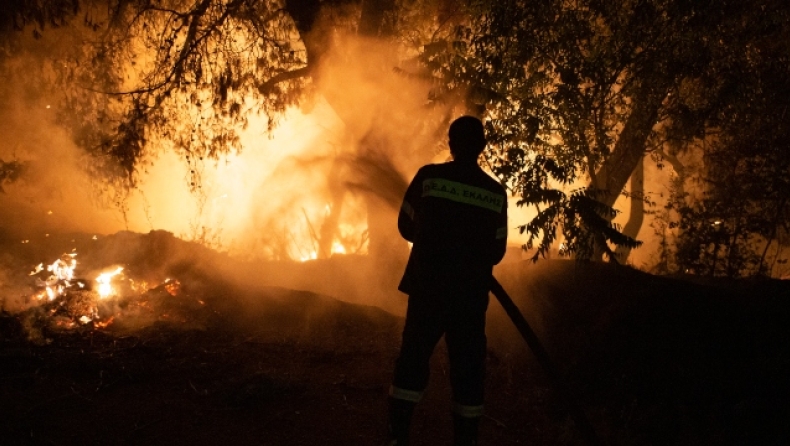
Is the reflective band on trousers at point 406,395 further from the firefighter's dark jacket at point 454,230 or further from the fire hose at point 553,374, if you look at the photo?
the fire hose at point 553,374

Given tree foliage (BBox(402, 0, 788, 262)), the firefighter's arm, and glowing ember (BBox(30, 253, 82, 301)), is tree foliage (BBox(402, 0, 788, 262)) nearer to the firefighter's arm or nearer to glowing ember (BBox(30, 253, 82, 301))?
the firefighter's arm

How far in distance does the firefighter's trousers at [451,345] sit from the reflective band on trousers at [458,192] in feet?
1.83

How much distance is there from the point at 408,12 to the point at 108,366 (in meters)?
6.16

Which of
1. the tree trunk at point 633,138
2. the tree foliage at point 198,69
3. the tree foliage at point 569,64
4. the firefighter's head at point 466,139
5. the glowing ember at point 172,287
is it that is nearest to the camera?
the firefighter's head at point 466,139

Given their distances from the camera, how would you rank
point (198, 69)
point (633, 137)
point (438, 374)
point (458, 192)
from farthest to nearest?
1. point (633, 137)
2. point (198, 69)
3. point (438, 374)
4. point (458, 192)

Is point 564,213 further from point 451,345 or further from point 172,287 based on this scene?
point 172,287

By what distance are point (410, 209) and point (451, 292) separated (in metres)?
0.61

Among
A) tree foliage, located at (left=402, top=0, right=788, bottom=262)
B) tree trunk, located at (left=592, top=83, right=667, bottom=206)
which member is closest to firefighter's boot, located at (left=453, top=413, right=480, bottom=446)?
tree foliage, located at (left=402, top=0, right=788, bottom=262)

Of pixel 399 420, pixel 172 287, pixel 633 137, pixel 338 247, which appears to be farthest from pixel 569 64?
pixel 338 247

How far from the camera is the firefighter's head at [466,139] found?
3.47 meters

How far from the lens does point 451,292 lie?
10.8 feet

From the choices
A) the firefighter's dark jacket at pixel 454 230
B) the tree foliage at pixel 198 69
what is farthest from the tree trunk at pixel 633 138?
the tree foliage at pixel 198 69

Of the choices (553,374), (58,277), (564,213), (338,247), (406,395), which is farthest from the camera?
(338,247)

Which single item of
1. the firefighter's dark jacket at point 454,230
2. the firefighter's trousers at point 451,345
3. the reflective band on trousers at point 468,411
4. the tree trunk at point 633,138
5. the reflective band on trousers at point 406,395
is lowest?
the reflective band on trousers at point 468,411
